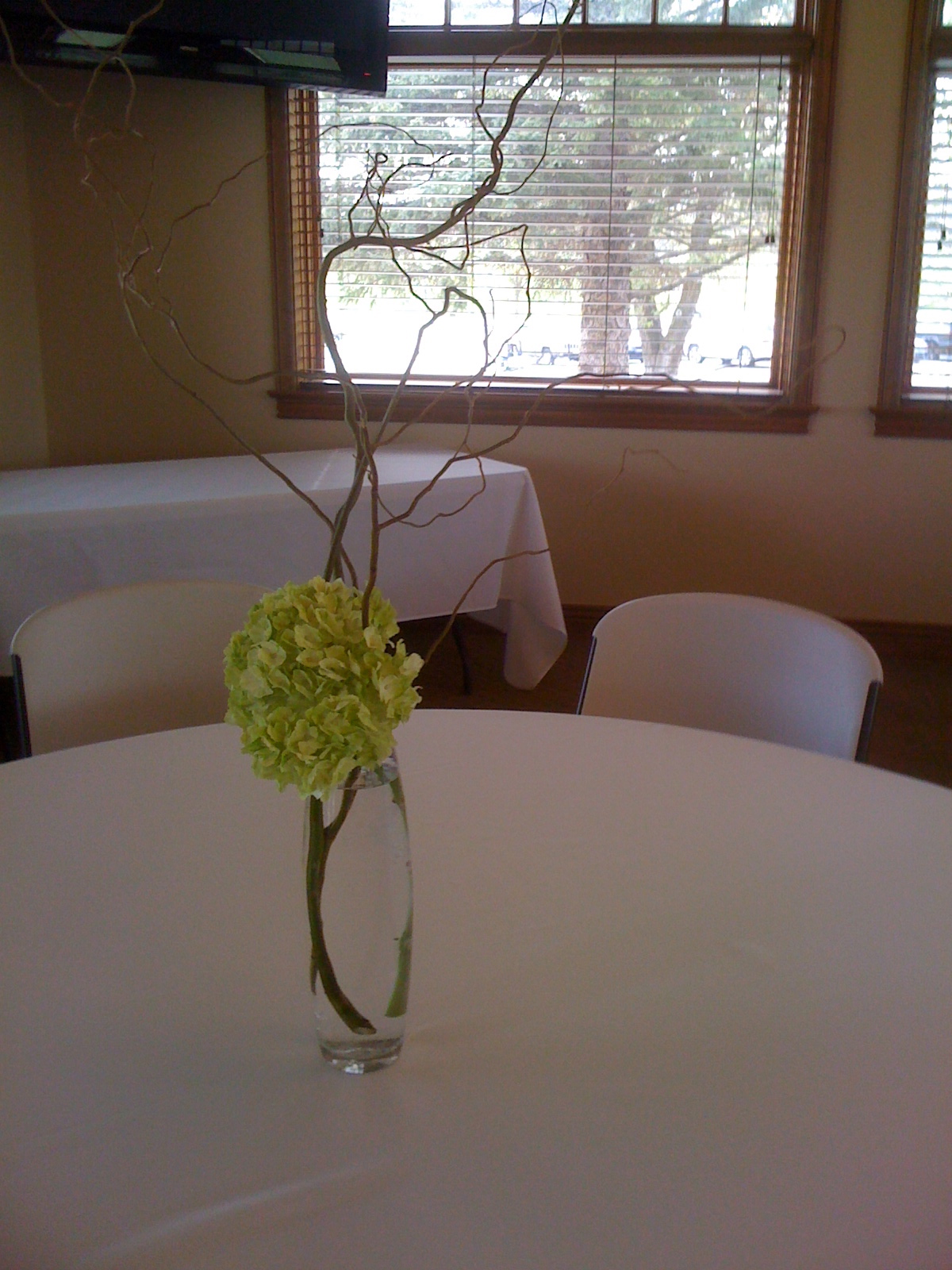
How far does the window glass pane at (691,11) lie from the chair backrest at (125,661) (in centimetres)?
293

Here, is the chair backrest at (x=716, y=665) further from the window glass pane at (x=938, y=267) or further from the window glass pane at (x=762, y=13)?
the window glass pane at (x=762, y=13)

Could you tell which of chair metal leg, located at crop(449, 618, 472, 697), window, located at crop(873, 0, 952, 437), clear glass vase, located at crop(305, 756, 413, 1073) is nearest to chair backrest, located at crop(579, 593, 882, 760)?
clear glass vase, located at crop(305, 756, 413, 1073)

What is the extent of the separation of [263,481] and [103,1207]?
2.62 m

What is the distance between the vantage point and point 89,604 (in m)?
1.59

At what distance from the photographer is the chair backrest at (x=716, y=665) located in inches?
63.6

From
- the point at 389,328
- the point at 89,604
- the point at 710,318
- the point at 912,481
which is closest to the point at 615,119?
the point at 710,318

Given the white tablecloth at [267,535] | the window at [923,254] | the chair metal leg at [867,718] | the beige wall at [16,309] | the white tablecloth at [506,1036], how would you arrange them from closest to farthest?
the white tablecloth at [506,1036] → the chair metal leg at [867,718] → the white tablecloth at [267,535] → the window at [923,254] → the beige wall at [16,309]

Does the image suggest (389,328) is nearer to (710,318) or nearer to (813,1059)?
(710,318)

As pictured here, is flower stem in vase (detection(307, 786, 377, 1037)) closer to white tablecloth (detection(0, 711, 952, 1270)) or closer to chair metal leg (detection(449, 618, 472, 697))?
white tablecloth (detection(0, 711, 952, 1270))

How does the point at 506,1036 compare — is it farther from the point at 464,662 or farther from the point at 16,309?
the point at 16,309

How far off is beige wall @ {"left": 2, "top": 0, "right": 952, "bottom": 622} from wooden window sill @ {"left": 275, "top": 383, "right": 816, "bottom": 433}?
5 centimetres

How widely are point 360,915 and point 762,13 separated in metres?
3.74

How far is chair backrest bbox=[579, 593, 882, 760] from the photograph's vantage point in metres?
1.62

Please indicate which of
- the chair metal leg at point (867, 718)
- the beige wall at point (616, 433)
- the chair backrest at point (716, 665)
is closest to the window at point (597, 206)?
the beige wall at point (616, 433)
